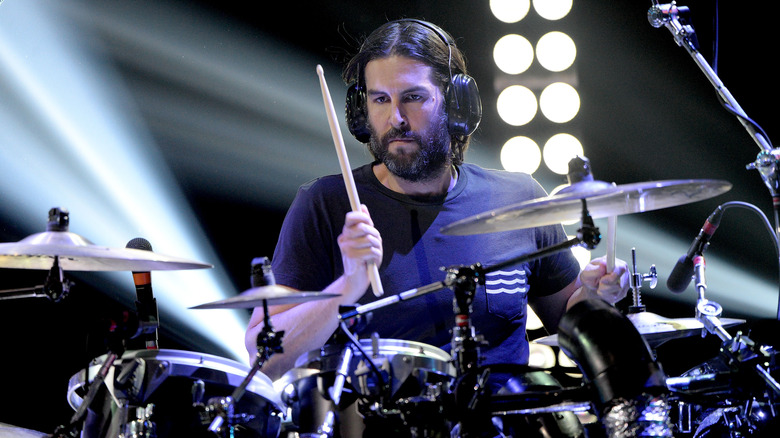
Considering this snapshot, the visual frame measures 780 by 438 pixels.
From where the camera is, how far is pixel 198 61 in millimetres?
3568

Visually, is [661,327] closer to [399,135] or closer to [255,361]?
[399,135]

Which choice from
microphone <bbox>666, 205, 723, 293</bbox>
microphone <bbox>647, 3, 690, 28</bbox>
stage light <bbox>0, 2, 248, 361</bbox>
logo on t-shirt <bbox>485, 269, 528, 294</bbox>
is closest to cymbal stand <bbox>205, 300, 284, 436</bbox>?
logo on t-shirt <bbox>485, 269, 528, 294</bbox>

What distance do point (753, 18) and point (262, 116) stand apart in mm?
2353

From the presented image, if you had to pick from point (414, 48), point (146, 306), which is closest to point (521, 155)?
point (414, 48)

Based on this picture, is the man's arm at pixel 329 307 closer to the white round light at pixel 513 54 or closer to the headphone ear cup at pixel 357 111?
the headphone ear cup at pixel 357 111

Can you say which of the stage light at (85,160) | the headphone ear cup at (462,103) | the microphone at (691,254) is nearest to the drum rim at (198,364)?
the headphone ear cup at (462,103)

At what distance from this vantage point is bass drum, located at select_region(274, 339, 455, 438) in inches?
52.2

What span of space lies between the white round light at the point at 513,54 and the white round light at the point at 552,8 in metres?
0.16

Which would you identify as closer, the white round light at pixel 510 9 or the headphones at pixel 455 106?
the headphones at pixel 455 106

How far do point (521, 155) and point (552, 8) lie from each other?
77cm

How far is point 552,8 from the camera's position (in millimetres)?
3811

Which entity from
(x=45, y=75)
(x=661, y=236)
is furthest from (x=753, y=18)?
(x=45, y=75)

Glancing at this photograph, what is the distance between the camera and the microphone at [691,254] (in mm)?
2165

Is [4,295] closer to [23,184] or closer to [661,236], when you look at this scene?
[23,184]
